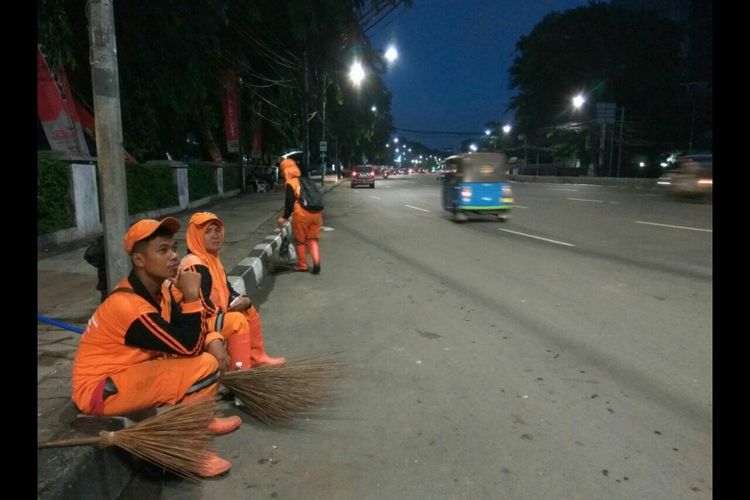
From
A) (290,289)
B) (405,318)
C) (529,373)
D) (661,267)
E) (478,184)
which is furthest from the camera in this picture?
(478,184)

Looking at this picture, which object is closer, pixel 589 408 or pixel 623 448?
pixel 623 448

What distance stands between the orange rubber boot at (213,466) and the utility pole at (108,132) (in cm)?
197

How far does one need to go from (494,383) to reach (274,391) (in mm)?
1491

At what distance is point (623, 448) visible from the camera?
2713mm

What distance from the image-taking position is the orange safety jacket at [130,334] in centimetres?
235

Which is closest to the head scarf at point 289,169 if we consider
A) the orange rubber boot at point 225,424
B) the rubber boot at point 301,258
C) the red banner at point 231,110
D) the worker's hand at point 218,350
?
the rubber boot at point 301,258

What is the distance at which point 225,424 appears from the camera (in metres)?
2.94

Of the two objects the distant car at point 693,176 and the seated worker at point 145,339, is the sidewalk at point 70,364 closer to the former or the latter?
the seated worker at point 145,339

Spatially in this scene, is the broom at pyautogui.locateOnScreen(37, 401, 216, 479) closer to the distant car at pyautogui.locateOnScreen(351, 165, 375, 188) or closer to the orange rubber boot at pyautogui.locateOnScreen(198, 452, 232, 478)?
the orange rubber boot at pyautogui.locateOnScreen(198, 452, 232, 478)

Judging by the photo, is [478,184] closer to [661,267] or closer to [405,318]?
[661,267]

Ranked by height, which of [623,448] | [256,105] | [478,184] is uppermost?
[256,105]

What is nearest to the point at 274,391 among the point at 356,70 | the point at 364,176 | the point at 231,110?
the point at 231,110

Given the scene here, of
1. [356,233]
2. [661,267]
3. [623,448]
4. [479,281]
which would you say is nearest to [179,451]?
[623,448]
